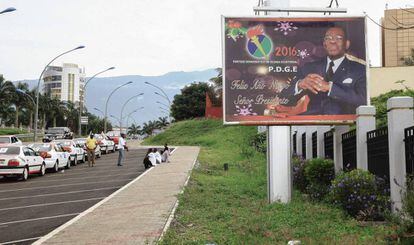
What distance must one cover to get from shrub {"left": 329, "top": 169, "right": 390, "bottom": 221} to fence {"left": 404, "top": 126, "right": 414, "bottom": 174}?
0.79 metres

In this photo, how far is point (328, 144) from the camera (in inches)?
632

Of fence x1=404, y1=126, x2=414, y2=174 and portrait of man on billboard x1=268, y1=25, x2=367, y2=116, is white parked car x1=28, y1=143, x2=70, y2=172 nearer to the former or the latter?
portrait of man on billboard x1=268, y1=25, x2=367, y2=116

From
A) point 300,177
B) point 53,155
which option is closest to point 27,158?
point 53,155

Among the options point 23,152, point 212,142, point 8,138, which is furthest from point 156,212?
point 212,142

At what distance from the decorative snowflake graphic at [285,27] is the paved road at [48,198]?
20.7 feet

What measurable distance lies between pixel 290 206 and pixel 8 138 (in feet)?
87.5

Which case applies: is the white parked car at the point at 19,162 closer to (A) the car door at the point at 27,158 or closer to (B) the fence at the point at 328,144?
(A) the car door at the point at 27,158

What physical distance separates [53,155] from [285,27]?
16169 millimetres

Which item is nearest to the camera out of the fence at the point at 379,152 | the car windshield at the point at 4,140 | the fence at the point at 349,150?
the fence at the point at 379,152

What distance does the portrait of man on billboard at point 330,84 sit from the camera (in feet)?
42.5

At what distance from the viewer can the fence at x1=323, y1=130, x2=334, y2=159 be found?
51.3ft

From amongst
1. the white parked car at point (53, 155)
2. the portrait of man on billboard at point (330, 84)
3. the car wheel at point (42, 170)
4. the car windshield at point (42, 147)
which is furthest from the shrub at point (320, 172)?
the car windshield at point (42, 147)

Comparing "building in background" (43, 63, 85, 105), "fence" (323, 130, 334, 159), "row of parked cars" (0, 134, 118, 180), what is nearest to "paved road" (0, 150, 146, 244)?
"row of parked cars" (0, 134, 118, 180)

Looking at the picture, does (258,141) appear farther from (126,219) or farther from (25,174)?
(126,219)
